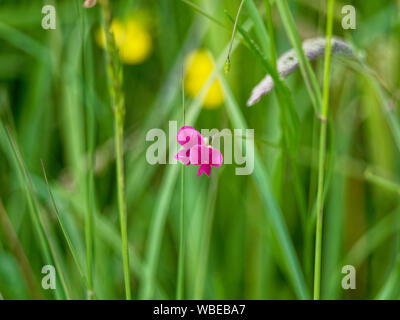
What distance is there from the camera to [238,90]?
4.46 feet

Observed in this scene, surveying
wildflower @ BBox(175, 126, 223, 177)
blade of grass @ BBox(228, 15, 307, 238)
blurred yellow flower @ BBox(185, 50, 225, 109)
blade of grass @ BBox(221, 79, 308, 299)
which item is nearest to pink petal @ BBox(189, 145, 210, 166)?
wildflower @ BBox(175, 126, 223, 177)

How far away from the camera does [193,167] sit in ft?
3.89

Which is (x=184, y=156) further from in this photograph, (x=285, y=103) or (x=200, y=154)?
(x=285, y=103)

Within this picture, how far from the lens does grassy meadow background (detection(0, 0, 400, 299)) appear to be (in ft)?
3.62

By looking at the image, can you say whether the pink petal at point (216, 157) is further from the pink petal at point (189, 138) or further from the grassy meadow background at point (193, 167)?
the grassy meadow background at point (193, 167)

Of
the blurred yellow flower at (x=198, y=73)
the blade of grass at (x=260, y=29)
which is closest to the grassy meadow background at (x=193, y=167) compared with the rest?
the blurred yellow flower at (x=198, y=73)

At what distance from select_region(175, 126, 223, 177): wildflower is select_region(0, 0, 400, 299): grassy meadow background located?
0.30 metres

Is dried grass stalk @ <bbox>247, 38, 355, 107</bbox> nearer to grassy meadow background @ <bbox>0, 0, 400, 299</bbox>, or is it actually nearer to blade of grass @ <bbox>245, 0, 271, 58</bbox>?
blade of grass @ <bbox>245, 0, 271, 58</bbox>

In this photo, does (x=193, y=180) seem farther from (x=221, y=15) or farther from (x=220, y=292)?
(x=221, y=15)

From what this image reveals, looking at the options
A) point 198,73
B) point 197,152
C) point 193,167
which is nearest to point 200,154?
point 197,152

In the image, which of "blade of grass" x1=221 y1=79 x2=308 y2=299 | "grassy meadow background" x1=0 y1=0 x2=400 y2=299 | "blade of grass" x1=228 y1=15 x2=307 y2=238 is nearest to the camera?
"blade of grass" x1=228 y1=15 x2=307 y2=238

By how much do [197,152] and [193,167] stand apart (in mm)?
522

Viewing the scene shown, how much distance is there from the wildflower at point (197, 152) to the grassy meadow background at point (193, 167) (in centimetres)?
30

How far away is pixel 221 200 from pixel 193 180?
170mm
